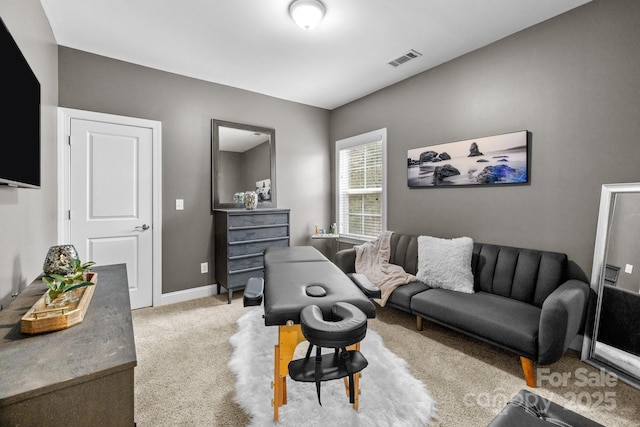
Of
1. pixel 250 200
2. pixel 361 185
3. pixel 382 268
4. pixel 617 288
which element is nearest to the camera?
pixel 617 288

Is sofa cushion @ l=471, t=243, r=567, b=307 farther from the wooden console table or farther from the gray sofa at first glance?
the wooden console table

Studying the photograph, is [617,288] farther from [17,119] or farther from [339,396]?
[17,119]

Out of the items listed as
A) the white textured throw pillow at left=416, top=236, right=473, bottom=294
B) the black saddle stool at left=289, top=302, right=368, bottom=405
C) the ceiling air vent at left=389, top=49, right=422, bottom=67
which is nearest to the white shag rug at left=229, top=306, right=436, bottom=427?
the black saddle stool at left=289, top=302, right=368, bottom=405

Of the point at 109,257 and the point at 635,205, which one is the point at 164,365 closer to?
the point at 109,257

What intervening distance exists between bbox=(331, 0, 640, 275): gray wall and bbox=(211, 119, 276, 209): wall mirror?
6.89ft

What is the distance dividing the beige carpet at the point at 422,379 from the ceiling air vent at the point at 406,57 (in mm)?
2760

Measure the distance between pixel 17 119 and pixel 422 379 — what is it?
2735 mm

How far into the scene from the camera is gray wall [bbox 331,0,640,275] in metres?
2.13

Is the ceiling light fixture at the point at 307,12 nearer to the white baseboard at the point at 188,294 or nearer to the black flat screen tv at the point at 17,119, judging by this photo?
the black flat screen tv at the point at 17,119

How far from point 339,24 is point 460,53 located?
1.39 m

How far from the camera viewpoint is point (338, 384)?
1.90 m

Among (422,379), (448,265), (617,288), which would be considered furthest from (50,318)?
(617,288)

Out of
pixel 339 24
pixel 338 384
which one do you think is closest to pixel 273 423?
pixel 338 384

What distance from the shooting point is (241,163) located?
13.0 ft
